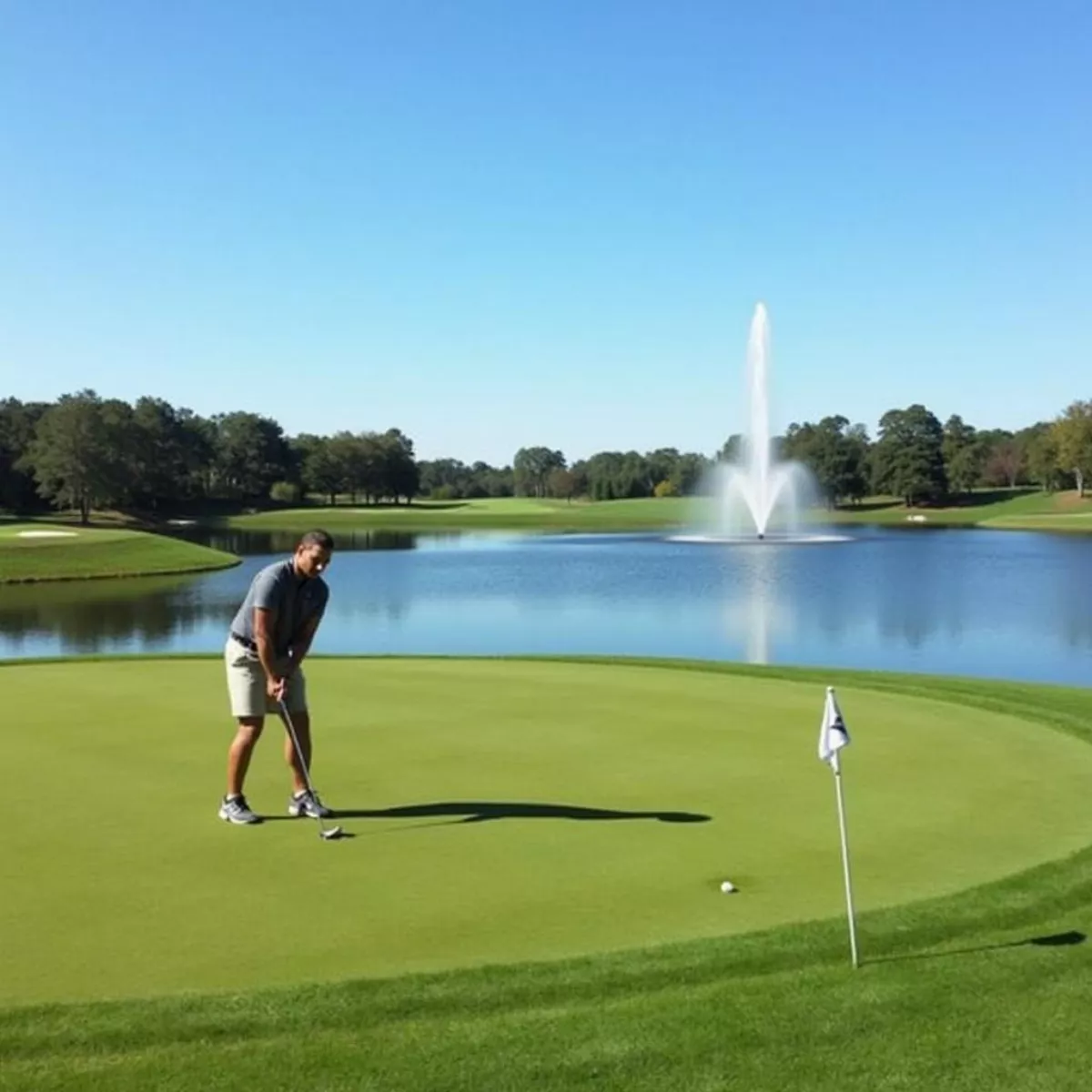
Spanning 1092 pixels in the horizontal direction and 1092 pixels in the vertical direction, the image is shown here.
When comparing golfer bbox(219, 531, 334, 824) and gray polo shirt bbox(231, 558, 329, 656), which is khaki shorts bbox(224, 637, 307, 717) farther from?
gray polo shirt bbox(231, 558, 329, 656)

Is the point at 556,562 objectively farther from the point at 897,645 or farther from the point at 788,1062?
the point at 788,1062

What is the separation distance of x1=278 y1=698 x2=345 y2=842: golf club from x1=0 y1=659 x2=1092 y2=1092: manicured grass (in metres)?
0.07

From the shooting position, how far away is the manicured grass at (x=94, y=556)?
49031 millimetres

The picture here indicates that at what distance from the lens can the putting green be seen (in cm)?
527

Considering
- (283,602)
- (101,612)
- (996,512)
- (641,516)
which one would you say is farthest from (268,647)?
(996,512)

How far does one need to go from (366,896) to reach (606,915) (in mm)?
1154

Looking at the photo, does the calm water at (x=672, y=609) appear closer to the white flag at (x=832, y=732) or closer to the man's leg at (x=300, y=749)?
the man's leg at (x=300, y=749)

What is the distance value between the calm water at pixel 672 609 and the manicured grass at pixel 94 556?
2342 millimetres

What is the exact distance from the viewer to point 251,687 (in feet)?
24.4

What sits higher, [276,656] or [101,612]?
[276,656]

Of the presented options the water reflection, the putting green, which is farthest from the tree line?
the putting green

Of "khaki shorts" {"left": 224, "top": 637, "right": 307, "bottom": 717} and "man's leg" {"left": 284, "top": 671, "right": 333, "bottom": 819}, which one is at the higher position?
"khaki shorts" {"left": 224, "top": 637, "right": 307, "bottom": 717}

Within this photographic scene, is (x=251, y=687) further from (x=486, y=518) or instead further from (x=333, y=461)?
(x=333, y=461)

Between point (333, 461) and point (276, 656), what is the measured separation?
13941 centimetres
